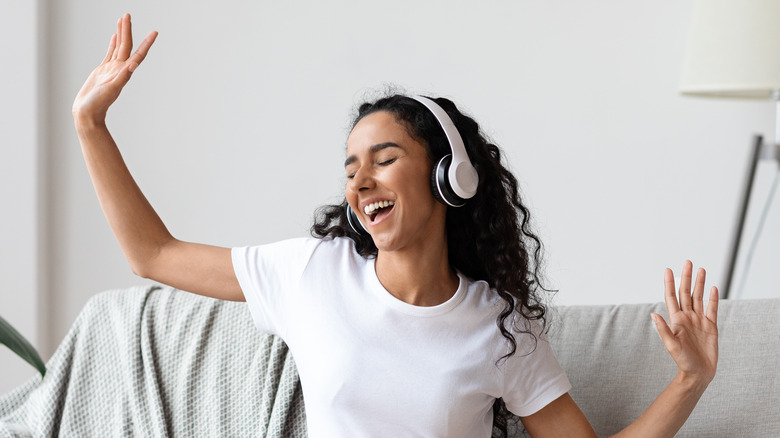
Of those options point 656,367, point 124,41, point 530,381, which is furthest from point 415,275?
point 124,41

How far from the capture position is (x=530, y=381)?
1.34 m

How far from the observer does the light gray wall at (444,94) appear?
8.08 ft

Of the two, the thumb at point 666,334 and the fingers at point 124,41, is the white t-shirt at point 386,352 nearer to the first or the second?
the thumb at point 666,334

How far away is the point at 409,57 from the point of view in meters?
2.50

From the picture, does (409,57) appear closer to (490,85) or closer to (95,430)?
(490,85)

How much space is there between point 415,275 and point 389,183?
171 millimetres

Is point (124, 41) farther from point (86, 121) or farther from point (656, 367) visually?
point (656, 367)

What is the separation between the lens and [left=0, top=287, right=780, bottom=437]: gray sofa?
4.80 feet

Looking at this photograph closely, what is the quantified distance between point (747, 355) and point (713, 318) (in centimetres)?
24

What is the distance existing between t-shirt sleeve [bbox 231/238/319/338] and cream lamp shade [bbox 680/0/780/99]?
131 cm

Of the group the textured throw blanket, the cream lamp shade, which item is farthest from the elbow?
the cream lamp shade

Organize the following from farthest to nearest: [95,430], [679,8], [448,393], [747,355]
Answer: [679,8], [95,430], [747,355], [448,393]

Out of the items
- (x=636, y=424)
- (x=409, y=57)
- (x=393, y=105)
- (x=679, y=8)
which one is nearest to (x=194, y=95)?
(x=409, y=57)

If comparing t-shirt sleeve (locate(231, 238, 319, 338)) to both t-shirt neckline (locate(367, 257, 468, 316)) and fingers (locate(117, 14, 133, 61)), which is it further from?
fingers (locate(117, 14, 133, 61))
